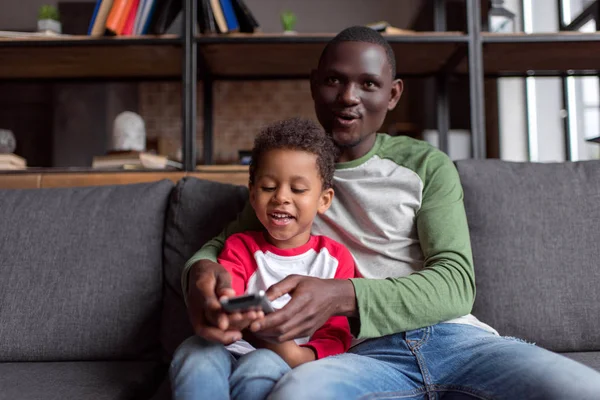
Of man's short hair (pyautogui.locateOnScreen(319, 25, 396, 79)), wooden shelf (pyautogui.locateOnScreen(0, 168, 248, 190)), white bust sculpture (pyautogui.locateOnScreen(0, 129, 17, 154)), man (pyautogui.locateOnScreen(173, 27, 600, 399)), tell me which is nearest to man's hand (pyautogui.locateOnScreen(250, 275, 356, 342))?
man (pyautogui.locateOnScreen(173, 27, 600, 399))

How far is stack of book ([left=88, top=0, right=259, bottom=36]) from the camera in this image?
1.90 m

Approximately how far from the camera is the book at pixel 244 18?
6.22 ft

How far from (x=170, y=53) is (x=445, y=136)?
116 centimetres

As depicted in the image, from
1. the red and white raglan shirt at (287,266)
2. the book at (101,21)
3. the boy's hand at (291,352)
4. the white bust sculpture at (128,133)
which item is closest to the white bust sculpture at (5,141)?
the white bust sculpture at (128,133)

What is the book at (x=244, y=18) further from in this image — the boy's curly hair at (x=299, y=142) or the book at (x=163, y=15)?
the boy's curly hair at (x=299, y=142)

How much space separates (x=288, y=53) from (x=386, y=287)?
4.10 ft

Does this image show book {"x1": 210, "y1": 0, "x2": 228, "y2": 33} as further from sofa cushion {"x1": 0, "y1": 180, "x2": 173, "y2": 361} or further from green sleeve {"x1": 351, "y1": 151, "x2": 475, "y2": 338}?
green sleeve {"x1": 351, "y1": 151, "x2": 475, "y2": 338}

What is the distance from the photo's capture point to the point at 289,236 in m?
1.17

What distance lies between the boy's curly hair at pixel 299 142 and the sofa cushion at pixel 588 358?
2.34 ft

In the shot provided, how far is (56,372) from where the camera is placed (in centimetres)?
124

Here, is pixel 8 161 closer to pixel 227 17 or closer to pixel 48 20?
pixel 48 20

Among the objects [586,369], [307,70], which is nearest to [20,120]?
[307,70]

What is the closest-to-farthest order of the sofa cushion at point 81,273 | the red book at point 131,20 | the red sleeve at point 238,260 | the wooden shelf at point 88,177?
the red sleeve at point 238,260 < the sofa cushion at point 81,273 < the wooden shelf at point 88,177 < the red book at point 131,20

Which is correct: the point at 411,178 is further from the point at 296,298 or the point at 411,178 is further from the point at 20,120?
the point at 20,120
